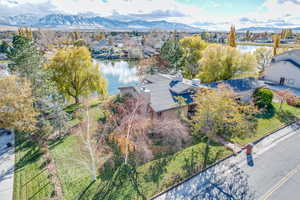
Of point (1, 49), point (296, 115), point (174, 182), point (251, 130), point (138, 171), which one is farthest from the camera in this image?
point (1, 49)

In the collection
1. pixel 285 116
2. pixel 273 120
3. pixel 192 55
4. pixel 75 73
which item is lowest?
pixel 273 120

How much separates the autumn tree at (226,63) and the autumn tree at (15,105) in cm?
2567

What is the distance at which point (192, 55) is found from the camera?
40531 millimetres

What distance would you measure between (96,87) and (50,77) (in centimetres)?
612

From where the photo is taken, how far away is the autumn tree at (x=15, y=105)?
1650cm

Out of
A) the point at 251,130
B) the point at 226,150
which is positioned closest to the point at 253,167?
the point at 226,150

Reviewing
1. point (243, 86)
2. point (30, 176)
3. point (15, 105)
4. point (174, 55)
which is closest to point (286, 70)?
point (243, 86)

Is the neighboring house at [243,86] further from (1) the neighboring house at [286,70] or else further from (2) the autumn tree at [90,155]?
(2) the autumn tree at [90,155]

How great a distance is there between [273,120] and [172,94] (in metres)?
12.4

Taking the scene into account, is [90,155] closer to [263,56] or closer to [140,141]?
[140,141]

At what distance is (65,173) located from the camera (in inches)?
552

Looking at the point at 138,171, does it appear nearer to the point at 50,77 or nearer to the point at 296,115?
the point at 50,77

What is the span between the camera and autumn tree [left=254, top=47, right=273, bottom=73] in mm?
42625

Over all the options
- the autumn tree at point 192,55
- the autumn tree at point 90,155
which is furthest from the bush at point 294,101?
the autumn tree at point 90,155
